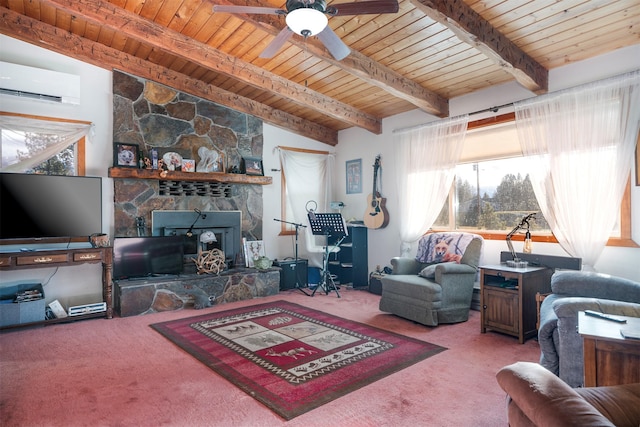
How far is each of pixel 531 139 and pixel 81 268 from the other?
5.25 m

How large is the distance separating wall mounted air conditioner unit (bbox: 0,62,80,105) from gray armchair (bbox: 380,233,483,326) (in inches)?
166

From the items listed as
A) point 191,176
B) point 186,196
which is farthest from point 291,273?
point 191,176

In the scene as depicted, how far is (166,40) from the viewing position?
386 cm

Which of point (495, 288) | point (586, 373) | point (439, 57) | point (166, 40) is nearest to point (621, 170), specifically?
point (495, 288)

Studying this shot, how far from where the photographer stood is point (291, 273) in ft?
18.5

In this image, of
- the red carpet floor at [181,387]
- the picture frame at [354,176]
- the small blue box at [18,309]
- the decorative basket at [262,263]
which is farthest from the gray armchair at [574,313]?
the small blue box at [18,309]

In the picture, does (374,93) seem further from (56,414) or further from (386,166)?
(56,414)

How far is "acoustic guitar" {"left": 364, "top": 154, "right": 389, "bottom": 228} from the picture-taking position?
217 inches

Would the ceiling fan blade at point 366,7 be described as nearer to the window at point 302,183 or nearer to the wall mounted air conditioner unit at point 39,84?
the wall mounted air conditioner unit at point 39,84

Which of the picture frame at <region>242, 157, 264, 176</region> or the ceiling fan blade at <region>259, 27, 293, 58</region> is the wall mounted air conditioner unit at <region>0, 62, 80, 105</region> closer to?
the picture frame at <region>242, 157, 264, 176</region>

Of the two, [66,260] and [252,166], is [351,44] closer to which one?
[252,166]

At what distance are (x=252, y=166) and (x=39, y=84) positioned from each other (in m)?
2.67

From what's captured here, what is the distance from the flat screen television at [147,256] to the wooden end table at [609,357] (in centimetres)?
434

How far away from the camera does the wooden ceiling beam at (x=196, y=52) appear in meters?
3.52
